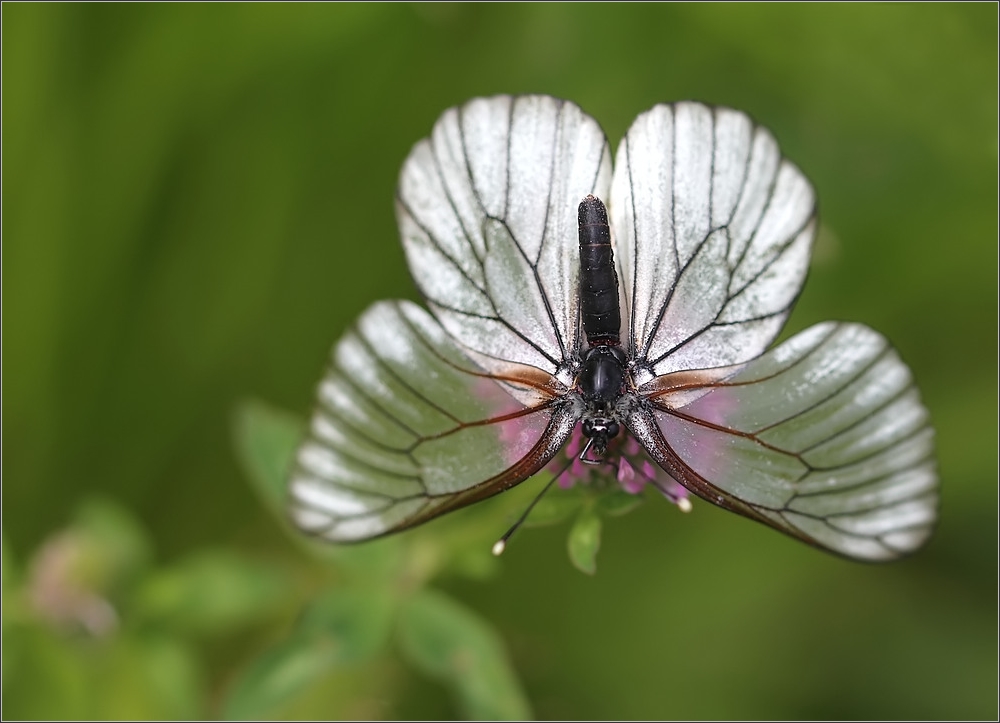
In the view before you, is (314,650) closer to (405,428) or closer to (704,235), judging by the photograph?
(405,428)

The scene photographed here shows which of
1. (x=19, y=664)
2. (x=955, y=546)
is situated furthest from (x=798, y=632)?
(x=19, y=664)

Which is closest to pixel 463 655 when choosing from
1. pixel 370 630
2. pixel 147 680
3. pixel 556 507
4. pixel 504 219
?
pixel 370 630

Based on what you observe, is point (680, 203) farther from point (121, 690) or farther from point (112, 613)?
point (121, 690)

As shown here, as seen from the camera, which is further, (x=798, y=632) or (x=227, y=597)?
(x=798, y=632)

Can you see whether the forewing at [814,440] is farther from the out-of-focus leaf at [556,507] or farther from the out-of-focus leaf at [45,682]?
the out-of-focus leaf at [45,682]

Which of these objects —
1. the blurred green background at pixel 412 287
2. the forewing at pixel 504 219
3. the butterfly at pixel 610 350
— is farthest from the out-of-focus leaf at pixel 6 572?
the forewing at pixel 504 219

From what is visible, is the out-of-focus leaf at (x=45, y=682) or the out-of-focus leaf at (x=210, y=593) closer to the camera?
the out-of-focus leaf at (x=210, y=593)

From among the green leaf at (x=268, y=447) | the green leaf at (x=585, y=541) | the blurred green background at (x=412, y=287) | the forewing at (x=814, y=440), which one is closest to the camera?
the forewing at (x=814, y=440)
